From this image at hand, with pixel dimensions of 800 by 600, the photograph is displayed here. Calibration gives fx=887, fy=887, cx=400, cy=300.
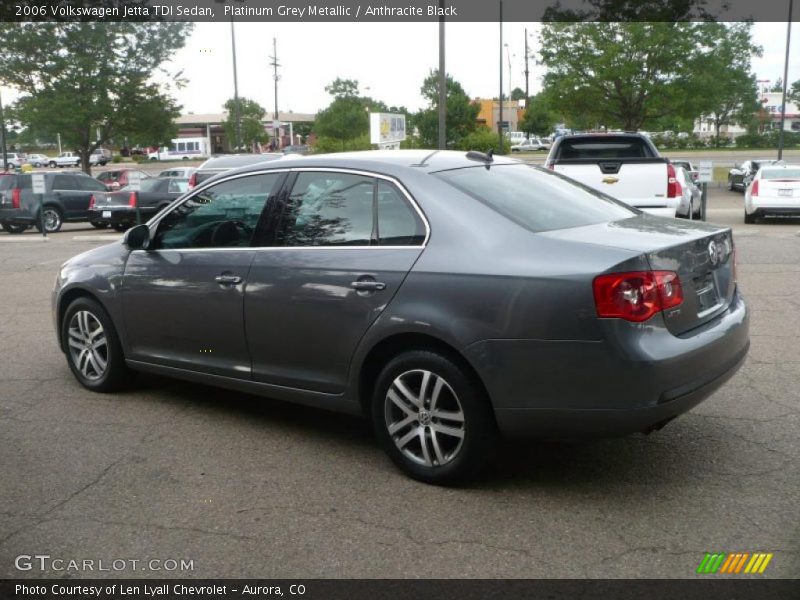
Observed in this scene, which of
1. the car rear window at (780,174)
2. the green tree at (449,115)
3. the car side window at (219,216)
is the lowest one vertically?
the car rear window at (780,174)

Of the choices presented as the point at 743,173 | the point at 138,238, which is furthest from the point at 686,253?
the point at 743,173

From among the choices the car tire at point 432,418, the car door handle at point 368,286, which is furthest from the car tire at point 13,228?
the car tire at point 432,418

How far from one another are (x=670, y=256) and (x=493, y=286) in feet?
2.72

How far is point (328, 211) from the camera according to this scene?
4.94 m

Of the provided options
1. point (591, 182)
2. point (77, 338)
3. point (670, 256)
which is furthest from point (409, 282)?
point (591, 182)

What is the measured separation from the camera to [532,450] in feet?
16.3

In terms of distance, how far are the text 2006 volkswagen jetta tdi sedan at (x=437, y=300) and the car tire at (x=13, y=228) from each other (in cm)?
1958

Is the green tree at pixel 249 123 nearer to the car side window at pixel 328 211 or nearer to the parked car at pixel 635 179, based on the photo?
the parked car at pixel 635 179

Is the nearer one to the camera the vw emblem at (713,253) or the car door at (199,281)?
the vw emblem at (713,253)

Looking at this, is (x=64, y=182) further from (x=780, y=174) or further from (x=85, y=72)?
(x=780, y=174)

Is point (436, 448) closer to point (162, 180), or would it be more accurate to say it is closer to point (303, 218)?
point (303, 218)

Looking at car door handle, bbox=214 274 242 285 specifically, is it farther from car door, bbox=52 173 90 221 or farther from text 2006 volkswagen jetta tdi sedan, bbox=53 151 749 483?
car door, bbox=52 173 90 221

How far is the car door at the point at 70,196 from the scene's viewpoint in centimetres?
2411

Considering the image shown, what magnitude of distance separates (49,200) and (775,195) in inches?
712
